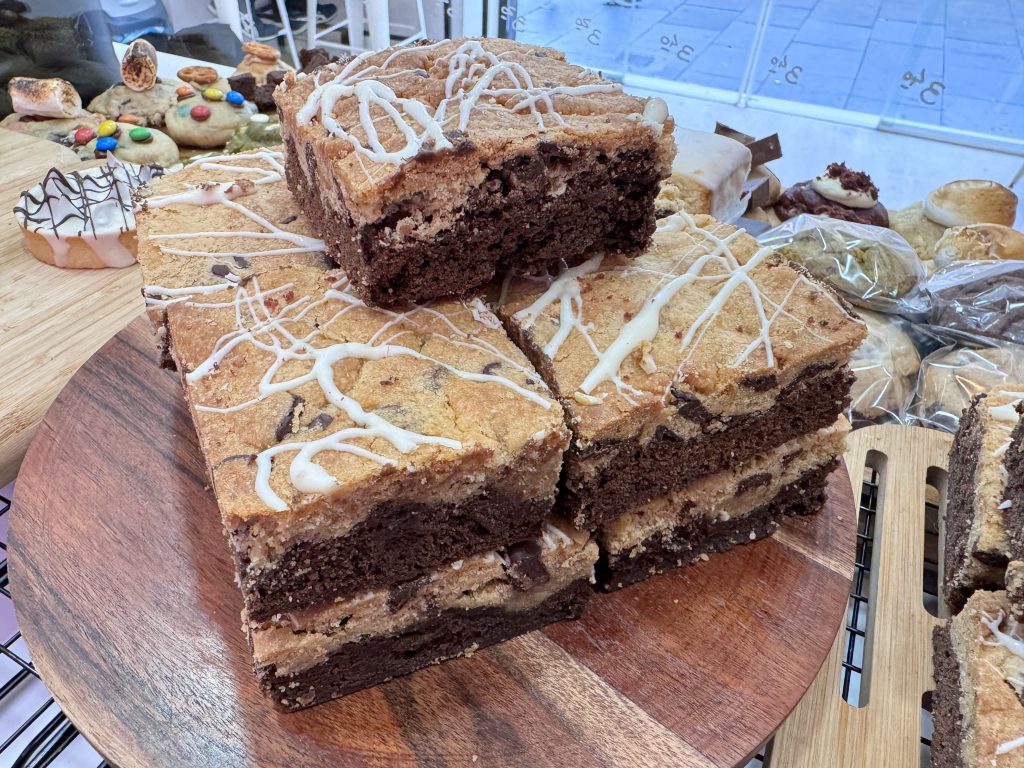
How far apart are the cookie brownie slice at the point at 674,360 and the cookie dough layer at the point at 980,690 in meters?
0.65

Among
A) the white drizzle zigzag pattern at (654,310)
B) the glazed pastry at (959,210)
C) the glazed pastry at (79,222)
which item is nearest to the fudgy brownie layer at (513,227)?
the white drizzle zigzag pattern at (654,310)

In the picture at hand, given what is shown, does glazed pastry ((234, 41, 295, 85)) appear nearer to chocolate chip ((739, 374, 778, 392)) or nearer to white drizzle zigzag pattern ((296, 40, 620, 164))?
white drizzle zigzag pattern ((296, 40, 620, 164))

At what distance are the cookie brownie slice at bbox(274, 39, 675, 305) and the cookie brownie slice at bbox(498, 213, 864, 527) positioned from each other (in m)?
0.16

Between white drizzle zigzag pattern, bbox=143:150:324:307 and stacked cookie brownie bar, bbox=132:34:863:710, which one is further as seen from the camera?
white drizzle zigzag pattern, bbox=143:150:324:307

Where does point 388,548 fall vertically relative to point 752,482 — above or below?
above

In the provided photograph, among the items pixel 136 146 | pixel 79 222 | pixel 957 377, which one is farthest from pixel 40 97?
pixel 957 377

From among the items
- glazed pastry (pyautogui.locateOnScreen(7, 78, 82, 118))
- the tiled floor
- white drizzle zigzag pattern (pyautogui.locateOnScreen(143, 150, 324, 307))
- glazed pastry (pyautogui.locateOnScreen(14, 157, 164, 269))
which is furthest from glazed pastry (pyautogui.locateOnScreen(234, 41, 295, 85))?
white drizzle zigzag pattern (pyautogui.locateOnScreen(143, 150, 324, 307))

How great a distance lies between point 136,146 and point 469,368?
13.2 feet

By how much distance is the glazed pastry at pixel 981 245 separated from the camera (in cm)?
394

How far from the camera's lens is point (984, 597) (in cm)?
197

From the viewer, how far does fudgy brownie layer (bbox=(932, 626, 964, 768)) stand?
1.87 metres

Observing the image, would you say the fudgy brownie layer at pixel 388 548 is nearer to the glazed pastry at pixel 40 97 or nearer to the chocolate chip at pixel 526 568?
the chocolate chip at pixel 526 568

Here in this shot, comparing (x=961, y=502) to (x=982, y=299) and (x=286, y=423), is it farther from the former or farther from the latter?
(x=286, y=423)

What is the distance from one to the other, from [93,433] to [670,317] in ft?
6.15
